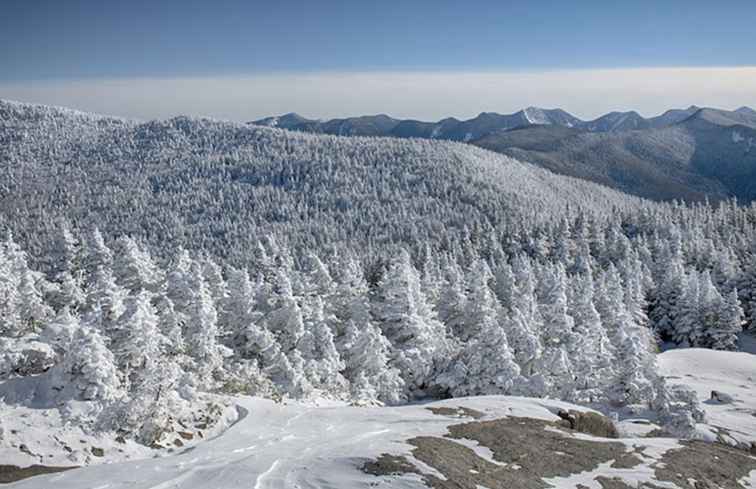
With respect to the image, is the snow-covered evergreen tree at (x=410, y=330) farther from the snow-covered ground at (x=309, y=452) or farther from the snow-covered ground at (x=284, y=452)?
the snow-covered ground at (x=284, y=452)

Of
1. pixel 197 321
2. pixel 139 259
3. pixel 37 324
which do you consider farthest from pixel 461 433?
pixel 37 324

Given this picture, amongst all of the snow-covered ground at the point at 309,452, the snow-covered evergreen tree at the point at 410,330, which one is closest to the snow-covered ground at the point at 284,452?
the snow-covered ground at the point at 309,452

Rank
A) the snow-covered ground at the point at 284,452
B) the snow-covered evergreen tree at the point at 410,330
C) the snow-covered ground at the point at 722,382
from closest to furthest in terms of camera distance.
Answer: the snow-covered ground at the point at 284,452 → the snow-covered ground at the point at 722,382 → the snow-covered evergreen tree at the point at 410,330

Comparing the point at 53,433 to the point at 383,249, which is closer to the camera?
the point at 53,433

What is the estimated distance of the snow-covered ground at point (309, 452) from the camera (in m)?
18.6

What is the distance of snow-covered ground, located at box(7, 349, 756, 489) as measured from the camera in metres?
18.6

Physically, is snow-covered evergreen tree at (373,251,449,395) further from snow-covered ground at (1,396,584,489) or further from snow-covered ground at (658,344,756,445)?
snow-covered ground at (658,344,756,445)

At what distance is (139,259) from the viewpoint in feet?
133

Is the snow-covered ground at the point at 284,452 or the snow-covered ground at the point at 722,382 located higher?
the snow-covered ground at the point at 284,452

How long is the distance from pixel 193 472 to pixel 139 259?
80.9 feet

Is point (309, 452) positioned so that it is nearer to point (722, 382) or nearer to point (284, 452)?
point (284, 452)

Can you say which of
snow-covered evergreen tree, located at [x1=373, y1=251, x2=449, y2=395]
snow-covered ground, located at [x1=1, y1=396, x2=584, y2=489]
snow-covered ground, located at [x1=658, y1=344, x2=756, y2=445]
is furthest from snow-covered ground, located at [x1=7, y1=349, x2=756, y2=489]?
snow-covered ground, located at [x1=658, y1=344, x2=756, y2=445]

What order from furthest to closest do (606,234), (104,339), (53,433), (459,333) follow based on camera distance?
(606,234)
(459,333)
(104,339)
(53,433)

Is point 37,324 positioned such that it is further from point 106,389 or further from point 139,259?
point 106,389
